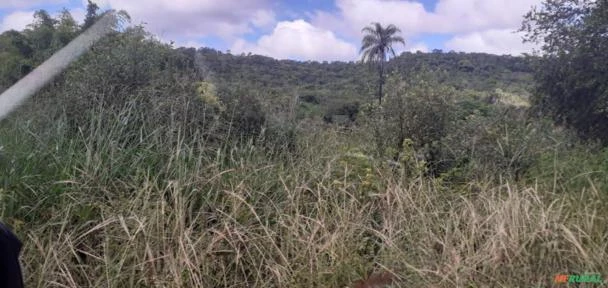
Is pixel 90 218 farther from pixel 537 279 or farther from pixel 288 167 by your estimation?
pixel 537 279

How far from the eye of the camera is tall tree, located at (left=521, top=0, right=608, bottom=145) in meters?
8.46

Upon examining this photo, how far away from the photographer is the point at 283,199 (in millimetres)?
4887

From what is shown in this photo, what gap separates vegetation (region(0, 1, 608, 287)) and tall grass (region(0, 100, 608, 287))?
0.01m

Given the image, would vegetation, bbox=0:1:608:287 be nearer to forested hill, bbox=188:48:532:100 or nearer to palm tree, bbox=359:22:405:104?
forested hill, bbox=188:48:532:100

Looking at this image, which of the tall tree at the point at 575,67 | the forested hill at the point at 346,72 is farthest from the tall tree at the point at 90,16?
the tall tree at the point at 575,67

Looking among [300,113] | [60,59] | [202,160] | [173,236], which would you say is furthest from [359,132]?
[60,59]

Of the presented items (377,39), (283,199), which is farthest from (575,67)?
(377,39)

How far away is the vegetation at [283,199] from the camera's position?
3740 mm

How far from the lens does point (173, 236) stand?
13.3 ft

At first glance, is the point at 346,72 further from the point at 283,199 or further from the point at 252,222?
the point at 252,222

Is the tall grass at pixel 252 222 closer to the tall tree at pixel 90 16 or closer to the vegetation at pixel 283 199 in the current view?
the vegetation at pixel 283 199

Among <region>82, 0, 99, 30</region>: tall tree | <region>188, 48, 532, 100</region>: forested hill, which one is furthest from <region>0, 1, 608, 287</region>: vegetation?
<region>188, 48, 532, 100</region>: forested hill

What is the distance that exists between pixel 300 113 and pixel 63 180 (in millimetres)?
4069

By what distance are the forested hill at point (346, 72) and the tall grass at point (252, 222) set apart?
3.72 meters
